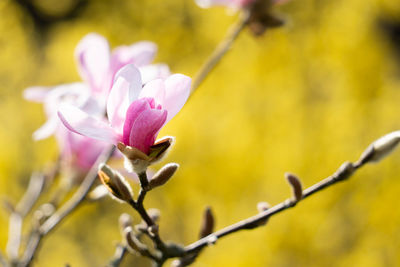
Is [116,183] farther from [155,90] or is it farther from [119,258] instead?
[119,258]

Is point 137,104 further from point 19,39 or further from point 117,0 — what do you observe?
point 117,0

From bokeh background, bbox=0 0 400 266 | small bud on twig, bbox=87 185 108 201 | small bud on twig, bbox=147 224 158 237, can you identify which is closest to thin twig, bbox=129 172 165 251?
small bud on twig, bbox=147 224 158 237

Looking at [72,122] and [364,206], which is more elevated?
[72,122]

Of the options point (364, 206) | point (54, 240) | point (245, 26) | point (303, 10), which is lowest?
point (54, 240)

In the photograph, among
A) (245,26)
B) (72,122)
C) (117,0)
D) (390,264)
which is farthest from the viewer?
(117,0)

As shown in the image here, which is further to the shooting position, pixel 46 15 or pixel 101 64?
pixel 46 15

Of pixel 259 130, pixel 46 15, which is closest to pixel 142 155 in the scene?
pixel 259 130

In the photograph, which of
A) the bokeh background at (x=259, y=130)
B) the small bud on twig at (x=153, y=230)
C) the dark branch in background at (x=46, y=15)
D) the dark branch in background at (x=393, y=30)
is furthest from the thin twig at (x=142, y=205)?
the dark branch in background at (x=46, y=15)

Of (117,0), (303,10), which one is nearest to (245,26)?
(303,10)
